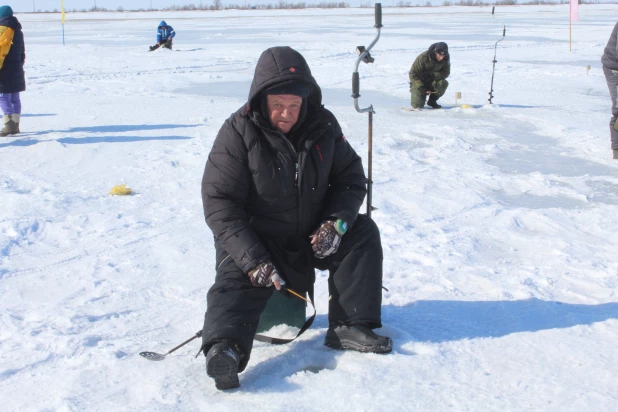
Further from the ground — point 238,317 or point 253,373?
point 238,317

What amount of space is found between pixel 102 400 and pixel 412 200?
10.3 ft

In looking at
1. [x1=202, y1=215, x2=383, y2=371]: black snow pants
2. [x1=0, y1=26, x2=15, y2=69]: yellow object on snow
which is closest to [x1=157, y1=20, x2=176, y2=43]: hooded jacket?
Answer: [x1=0, y1=26, x2=15, y2=69]: yellow object on snow

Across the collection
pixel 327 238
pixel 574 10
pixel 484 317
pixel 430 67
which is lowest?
pixel 484 317

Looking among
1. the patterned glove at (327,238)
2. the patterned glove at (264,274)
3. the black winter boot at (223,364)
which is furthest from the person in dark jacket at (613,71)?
the black winter boot at (223,364)

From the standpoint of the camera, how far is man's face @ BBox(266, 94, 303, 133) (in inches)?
101

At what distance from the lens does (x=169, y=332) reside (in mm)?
2893

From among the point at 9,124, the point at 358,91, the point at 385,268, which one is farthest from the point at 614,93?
the point at 9,124

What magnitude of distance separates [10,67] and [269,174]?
556 cm

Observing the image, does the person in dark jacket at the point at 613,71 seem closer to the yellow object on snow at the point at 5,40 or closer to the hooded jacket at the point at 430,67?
the hooded jacket at the point at 430,67

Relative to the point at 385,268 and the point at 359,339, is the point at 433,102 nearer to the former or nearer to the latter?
the point at 385,268

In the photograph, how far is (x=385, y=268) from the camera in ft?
11.8

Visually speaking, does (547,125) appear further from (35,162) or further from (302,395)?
(302,395)

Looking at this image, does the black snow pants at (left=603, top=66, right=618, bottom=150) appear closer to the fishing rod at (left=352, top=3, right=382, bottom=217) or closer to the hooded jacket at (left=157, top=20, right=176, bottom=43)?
the fishing rod at (left=352, top=3, right=382, bottom=217)

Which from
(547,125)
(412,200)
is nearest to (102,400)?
(412,200)
